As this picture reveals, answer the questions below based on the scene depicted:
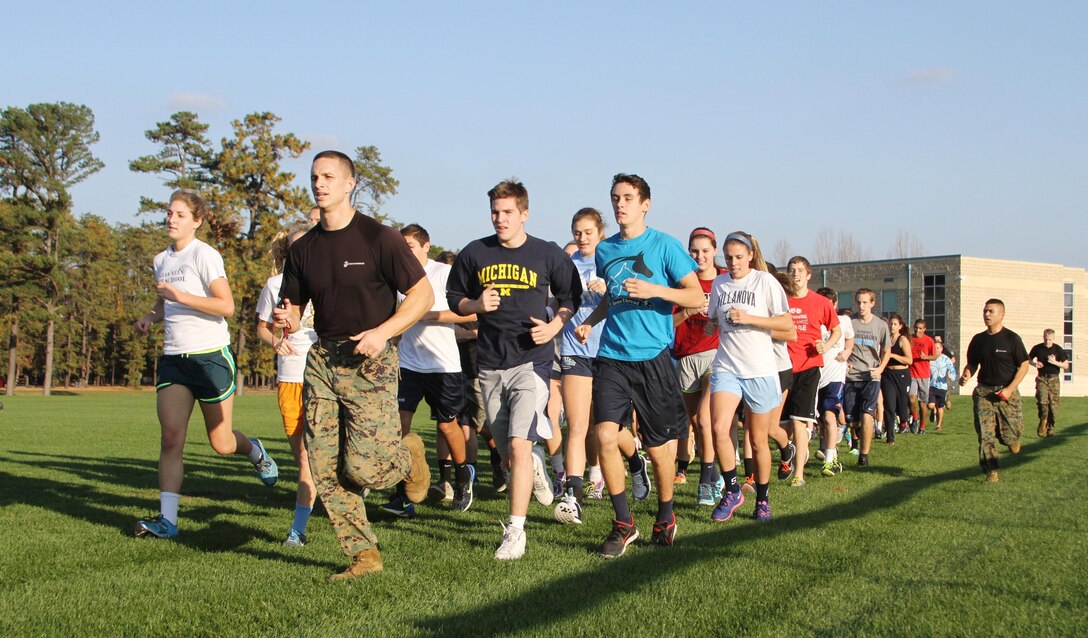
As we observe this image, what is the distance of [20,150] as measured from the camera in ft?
185

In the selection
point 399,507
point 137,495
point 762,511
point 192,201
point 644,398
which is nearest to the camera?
point 644,398

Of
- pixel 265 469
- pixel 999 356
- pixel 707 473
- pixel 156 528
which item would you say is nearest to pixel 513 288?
pixel 156 528

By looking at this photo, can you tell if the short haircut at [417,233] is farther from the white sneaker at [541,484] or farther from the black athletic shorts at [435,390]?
the white sneaker at [541,484]

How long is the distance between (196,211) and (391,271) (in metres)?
2.48

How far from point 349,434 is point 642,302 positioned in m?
2.15

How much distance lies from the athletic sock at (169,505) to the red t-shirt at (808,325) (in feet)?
19.4

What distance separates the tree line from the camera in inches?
1874

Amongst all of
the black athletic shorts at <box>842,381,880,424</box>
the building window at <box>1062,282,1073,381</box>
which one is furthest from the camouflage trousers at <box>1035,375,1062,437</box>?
the building window at <box>1062,282,1073,381</box>

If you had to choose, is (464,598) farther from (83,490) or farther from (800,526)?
(83,490)

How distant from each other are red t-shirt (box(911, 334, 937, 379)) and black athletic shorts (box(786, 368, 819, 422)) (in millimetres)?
11518

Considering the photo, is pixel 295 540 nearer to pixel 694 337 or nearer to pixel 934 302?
pixel 694 337

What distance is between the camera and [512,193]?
640 centimetres

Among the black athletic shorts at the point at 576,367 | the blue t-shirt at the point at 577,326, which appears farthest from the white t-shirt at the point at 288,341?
the blue t-shirt at the point at 577,326

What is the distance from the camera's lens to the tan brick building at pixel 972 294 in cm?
7438
